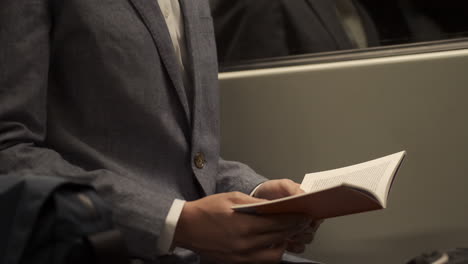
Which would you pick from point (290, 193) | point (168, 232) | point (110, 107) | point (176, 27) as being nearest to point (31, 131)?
point (110, 107)

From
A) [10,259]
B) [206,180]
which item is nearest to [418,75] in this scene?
[206,180]

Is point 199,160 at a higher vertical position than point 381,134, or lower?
higher

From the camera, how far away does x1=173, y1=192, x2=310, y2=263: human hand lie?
1.15 meters

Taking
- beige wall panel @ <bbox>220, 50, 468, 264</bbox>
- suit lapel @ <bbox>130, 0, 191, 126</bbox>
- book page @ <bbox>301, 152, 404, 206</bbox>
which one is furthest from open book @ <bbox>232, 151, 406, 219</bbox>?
beige wall panel @ <bbox>220, 50, 468, 264</bbox>

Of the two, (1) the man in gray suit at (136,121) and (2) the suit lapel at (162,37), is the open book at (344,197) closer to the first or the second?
(1) the man in gray suit at (136,121)

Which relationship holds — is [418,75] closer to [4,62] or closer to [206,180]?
[206,180]

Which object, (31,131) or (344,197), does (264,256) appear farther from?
(31,131)

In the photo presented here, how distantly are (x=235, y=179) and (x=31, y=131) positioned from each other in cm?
49

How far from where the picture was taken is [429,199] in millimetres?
1849

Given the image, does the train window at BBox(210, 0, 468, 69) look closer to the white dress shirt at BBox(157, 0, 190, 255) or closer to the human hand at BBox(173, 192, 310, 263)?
the white dress shirt at BBox(157, 0, 190, 255)

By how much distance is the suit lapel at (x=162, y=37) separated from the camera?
1313 millimetres

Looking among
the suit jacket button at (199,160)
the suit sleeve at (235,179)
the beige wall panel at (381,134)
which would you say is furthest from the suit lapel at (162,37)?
the beige wall panel at (381,134)

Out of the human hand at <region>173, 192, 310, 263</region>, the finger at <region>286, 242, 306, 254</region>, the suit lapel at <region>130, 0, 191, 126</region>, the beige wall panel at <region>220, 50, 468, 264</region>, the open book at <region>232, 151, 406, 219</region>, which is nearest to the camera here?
the open book at <region>232, 151, 406, 219</region>

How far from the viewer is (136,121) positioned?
1.31 m
